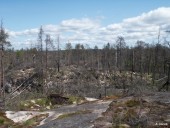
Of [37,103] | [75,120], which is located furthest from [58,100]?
[75,120]

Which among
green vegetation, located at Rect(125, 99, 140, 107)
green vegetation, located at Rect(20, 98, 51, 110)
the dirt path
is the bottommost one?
green vegetation, located at Rect(20, 98, 51, 110)

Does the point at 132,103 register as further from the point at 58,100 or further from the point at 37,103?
the point at 37,103

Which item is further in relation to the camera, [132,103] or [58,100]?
[58,100]

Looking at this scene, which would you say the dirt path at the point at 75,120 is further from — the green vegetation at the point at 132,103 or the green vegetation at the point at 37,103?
the green vegetation at the point at 37,103

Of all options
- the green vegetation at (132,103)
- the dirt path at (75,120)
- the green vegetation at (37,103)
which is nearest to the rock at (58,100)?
the green vegetation at (37,103)

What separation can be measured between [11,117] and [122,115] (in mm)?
10175

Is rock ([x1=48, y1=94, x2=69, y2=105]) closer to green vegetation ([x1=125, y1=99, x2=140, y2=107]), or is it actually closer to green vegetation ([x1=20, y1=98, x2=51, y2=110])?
green vegetation ([x1=20, y1=98, x2=51, y2=110])

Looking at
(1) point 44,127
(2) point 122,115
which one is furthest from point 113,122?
(1) point 44,127

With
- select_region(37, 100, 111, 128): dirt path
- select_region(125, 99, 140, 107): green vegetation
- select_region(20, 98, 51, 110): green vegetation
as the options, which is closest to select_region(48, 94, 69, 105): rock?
select_region(20, 98, 51, 110): green vegetation

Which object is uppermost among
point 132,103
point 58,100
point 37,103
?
point 132,103

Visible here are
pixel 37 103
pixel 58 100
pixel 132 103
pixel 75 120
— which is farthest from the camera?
pixel 37 103

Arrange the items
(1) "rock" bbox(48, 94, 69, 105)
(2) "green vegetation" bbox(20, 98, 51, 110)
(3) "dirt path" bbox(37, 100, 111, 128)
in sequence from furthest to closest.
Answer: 1. (1) "rock" bbox(48, 94, 69, 105)
2. (2) "green vegetation" bbox(20, 98, 51, 110)
3. (3) "dirt path" bbox(37, 100, 111, 128)

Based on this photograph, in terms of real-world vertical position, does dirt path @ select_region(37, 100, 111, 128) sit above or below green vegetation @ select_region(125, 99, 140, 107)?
below

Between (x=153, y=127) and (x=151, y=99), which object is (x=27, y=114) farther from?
→ (x=153, y=127)
